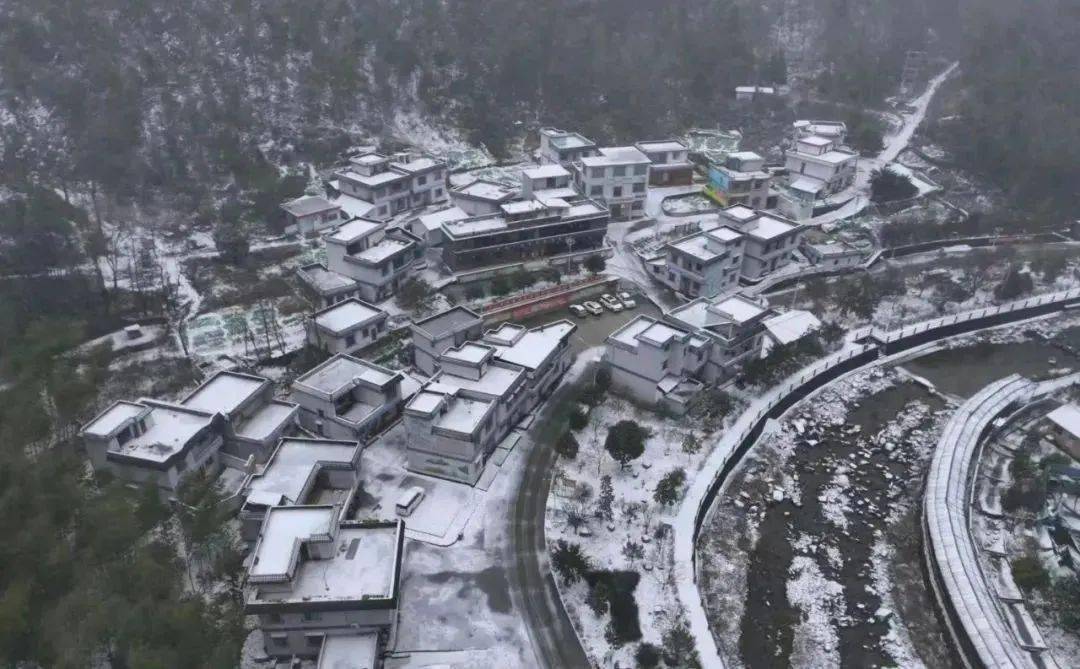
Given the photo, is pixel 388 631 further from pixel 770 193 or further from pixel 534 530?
pixel 770 193

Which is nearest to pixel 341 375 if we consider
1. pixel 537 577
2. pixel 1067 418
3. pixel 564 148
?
pixel 537 577

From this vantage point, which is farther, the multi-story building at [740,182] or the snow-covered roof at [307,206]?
the multi-story building at [740,182]

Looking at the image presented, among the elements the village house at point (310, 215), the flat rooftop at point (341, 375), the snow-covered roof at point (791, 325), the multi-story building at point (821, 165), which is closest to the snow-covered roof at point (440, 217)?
the village house at point (310, 215)

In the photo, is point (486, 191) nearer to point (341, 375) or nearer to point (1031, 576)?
point (341, 375)

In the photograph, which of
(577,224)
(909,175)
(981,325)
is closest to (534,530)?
(577,224)

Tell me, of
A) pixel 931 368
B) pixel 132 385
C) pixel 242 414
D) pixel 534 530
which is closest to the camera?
pixel 534 530

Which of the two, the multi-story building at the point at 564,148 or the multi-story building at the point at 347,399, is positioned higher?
the multi-story building at the point at 564,148

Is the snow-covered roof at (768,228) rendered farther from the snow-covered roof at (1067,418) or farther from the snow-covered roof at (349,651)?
the snow-covered roof at (349,651)
